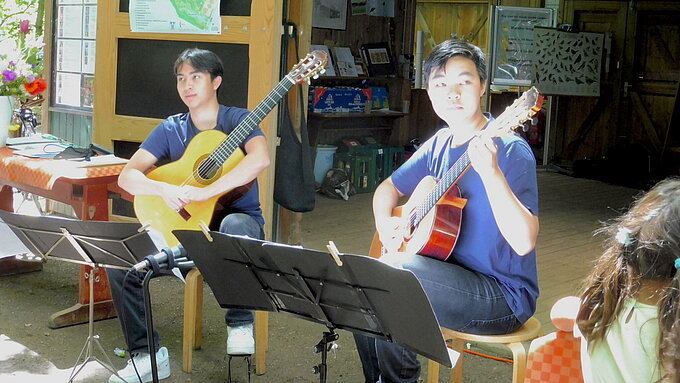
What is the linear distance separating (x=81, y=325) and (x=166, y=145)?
39.8 inches

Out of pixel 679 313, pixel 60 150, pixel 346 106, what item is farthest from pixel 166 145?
→ pixel 346 106

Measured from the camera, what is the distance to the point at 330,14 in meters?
8.13

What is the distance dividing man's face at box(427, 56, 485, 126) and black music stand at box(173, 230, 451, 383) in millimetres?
763

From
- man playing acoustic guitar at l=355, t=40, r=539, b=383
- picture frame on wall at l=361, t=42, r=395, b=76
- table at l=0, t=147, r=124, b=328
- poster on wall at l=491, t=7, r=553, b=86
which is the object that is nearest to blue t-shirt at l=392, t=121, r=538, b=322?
man playing acoustic guitar at l=355, t=40, r=539, b=383

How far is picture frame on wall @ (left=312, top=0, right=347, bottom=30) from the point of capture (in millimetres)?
8000

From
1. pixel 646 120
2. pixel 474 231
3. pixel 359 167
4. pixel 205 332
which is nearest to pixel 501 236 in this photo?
pixel 474 231

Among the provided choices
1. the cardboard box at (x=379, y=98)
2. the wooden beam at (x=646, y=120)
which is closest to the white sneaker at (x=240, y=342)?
the cardboard box at (x=379, y=98)

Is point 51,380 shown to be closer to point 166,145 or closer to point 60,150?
point 166,145

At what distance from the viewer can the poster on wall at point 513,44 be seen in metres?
8.38

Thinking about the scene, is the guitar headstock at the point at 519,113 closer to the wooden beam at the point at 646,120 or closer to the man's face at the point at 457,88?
the man's face at the point at 457,88

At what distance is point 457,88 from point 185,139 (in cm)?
127

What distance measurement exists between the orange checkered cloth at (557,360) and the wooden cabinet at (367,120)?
575 centimetres

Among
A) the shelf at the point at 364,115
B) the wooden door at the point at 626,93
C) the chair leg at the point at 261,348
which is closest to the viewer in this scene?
the chair leg at the point at 261,348

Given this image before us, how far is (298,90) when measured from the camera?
4914 millimetres
